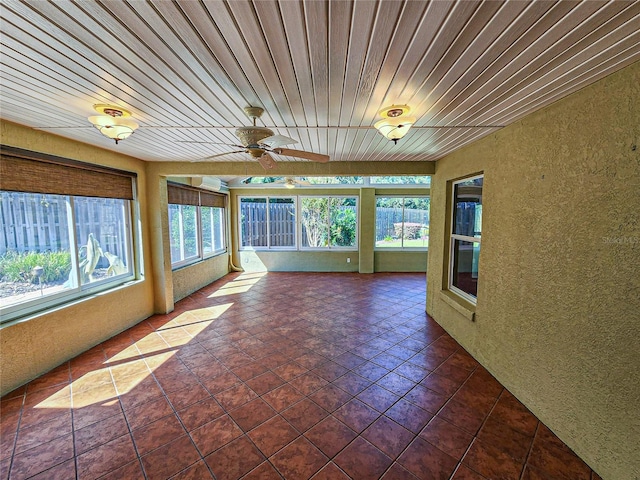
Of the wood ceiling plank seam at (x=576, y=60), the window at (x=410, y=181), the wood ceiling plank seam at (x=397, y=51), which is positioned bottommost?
the wood ceiling plank seam at (x=576, y=60)

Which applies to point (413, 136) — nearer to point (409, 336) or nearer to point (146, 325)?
point (409, 336)

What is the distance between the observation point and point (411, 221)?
7.05m

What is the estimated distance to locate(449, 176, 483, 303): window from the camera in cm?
318

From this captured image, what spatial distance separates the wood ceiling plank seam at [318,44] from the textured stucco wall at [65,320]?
273 cm

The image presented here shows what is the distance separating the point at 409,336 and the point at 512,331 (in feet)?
4.19

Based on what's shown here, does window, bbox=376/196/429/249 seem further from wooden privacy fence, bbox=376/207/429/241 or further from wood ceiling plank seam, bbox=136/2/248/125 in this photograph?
wood ceiling plank seam, bbox=136/2/248/125

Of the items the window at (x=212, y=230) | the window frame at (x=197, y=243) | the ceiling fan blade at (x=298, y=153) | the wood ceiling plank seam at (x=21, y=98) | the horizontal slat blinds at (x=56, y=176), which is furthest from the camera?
the window at (x=212, y=230)

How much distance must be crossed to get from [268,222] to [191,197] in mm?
2330

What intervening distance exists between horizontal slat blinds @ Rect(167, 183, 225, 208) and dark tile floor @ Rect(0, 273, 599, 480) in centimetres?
226

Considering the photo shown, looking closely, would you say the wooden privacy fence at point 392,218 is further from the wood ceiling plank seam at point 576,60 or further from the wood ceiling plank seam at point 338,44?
the wood ceiling plank seam at point 338,44

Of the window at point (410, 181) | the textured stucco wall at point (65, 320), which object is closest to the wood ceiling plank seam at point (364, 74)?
the textured stucco wall at point (65, 320)

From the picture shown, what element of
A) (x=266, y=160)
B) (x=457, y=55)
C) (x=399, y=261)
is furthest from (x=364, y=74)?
(x=399, y=261)

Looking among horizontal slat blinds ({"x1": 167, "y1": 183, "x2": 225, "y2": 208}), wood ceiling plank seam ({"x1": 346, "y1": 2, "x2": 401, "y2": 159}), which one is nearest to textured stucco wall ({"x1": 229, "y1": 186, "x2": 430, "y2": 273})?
horizontal slat blinds ({"x1": 167, "y1": 183, "x2": 225, "y2": 208})

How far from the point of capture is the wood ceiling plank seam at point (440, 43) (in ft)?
3.39
